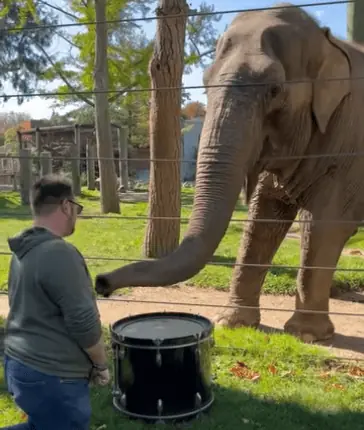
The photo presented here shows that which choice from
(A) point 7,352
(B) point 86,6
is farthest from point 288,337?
(B) point 86,6

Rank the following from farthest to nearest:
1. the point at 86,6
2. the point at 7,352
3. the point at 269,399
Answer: the point at 86,6
the point at 269,399
the point at 7,352

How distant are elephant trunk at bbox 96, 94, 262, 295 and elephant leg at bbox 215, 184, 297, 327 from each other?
1430 millimetres

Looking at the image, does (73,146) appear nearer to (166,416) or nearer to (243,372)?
(243,372)

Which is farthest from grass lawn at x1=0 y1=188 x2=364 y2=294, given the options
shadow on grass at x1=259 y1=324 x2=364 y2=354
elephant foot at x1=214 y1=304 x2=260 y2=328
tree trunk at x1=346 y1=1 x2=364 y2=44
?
tree trunk at x1=346 y1=1 x2=364 y2=44

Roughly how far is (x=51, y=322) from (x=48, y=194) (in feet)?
1.68

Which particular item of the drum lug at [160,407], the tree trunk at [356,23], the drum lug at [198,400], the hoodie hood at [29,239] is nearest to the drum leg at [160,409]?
the drum lug at [160,407]

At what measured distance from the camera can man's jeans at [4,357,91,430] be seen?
2564 millimetres

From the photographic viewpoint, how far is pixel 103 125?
53.8 feet

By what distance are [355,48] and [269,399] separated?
3.07 meters

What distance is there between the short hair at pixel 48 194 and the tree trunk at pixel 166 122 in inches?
225

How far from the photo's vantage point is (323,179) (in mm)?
5074

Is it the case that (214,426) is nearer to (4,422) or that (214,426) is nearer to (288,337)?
(4,422)

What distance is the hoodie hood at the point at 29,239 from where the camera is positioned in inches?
99.7

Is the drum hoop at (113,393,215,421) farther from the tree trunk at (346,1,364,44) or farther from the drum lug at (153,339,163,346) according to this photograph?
the tree trunk at (346,1,364,44)
